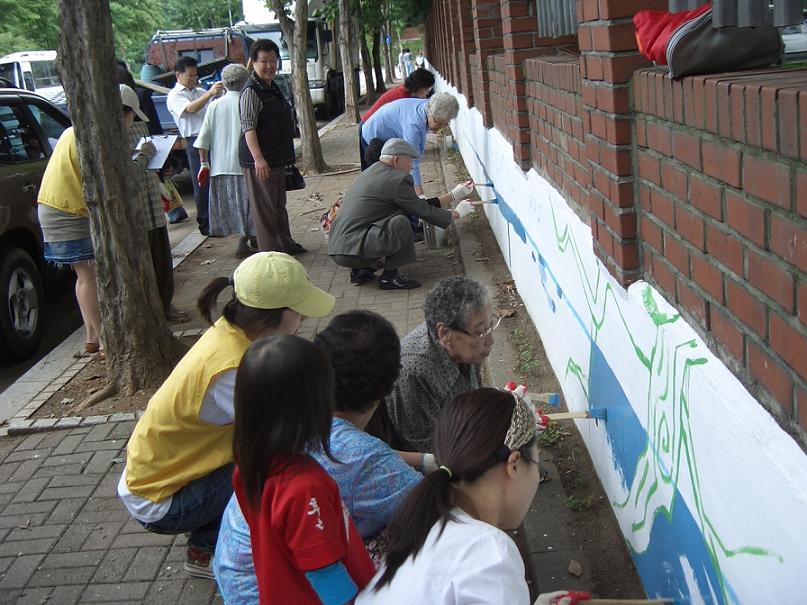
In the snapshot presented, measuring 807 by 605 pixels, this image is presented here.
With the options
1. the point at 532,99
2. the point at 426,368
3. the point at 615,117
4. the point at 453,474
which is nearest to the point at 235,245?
the point at 532,99

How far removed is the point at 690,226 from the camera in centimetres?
231

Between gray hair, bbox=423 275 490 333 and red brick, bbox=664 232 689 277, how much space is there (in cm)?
87

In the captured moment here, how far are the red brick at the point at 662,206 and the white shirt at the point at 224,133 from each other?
5834 millimetres

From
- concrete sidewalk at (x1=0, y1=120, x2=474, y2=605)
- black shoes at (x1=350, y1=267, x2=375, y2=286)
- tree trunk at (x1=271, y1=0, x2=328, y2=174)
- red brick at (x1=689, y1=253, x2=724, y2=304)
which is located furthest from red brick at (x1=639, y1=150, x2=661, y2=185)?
tree trunk at (x1=271, y1=0, x2=328, y2=174)

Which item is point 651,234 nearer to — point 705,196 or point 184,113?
point 705,196

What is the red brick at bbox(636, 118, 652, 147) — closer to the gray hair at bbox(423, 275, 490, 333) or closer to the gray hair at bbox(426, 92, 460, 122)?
the gray hair at bbox(423, 275, 490, 333)

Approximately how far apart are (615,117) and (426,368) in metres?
1.10

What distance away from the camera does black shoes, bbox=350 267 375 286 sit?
23.9 ft

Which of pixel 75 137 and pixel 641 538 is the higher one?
pixel 75 137

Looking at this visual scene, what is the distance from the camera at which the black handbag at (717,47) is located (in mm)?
2182

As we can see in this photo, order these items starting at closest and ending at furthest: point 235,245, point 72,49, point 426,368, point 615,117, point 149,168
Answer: point 615,117 < point 426,368 < point 72,49 < point 149,168 < point 235,245

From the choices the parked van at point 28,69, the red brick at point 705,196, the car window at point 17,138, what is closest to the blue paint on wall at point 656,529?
the red brick at point 705,196

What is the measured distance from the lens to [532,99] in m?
5.34

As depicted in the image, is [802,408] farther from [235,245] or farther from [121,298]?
[235,245]
